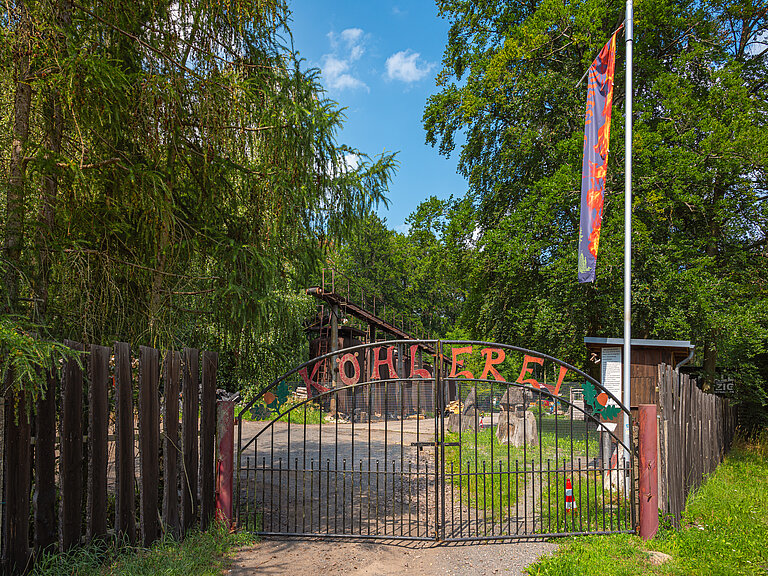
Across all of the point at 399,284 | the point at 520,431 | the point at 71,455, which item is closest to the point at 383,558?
the point at 71,455

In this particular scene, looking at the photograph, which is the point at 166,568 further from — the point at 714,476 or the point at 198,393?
the point at 714,476

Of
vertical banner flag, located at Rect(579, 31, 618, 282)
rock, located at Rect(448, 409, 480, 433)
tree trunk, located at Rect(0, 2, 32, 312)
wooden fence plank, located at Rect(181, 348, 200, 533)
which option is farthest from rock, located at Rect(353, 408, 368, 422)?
tree trunk, located at Rect(0, 2, 32, 312)

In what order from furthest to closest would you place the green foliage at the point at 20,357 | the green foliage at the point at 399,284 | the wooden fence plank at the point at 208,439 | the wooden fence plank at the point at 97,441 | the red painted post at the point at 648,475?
the green foliage at the point at 399,284, the red painted post at the point at 648,475, the wooden fence plank at the point at 208,439, the wooden fence plank at the point at 97,441, the green foliage at the point at 20,357

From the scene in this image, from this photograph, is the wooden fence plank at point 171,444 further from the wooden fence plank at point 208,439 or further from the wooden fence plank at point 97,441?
the wooden fence plank at point 97,441

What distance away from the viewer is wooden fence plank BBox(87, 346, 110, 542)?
16.3 feet

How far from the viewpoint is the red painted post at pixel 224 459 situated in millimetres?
6535

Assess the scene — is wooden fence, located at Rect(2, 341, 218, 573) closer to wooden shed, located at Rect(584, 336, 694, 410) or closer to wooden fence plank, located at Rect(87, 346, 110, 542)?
wooden fence plank, located at Rect(87, 346, 110, 542)

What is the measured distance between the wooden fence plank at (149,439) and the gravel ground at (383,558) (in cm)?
91

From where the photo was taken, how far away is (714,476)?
32.7 ft

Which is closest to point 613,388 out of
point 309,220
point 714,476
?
point 714,476

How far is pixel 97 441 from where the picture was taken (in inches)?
198

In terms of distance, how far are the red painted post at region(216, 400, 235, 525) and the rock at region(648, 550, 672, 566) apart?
450 cm

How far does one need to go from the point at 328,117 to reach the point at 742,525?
694 centimetres

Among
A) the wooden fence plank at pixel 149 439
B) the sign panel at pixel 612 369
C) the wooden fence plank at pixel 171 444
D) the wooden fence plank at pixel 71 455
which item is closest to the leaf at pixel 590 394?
the sign panel at pixel 612 369
